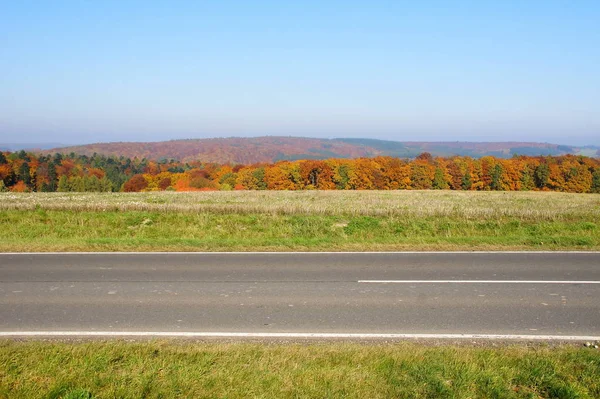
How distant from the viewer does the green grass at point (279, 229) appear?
13016mm

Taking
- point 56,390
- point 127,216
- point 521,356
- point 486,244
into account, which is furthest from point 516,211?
point 56,390

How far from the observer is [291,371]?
5234mm

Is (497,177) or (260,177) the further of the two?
(260,177)

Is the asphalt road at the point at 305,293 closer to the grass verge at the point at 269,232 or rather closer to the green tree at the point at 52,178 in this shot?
the grass verge at the point at 269,232

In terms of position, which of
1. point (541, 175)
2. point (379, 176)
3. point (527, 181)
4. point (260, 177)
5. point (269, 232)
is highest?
point (269, 232)

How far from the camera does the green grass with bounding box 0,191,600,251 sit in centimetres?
1302

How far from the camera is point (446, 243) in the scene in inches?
520

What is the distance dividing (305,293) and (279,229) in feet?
25.1

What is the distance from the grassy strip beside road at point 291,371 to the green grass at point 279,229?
6898mm

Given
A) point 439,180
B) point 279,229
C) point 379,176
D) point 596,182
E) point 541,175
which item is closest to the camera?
point 279,229

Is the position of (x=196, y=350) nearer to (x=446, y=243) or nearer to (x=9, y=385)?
(x=9, y=385)

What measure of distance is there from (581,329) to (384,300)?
116 inches

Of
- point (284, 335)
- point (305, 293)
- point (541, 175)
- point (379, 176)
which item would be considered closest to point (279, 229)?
point (305, 293)

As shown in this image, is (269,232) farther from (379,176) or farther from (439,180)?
(439,180)
